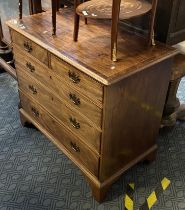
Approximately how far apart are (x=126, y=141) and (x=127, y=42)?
0.54 metres

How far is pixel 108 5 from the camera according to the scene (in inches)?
56.7

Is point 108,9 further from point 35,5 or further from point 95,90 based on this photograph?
point 35,5

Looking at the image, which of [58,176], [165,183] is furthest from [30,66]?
[165,183]

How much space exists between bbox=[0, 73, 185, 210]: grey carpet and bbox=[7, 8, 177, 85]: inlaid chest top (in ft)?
2.63

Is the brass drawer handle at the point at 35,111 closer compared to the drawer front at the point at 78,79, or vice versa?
the drawer front at the point at 78,79

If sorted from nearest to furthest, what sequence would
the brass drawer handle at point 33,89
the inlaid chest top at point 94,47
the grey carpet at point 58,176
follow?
the inlaid chest top at point 94,47
the grey carpet at point 58,176
the brass drawer handle at point 33,89

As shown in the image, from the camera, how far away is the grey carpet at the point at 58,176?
63.6 inches

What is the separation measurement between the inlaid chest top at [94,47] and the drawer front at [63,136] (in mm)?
489

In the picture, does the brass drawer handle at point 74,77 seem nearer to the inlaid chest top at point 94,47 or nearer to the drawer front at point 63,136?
the inlaid chest top at point 94,47

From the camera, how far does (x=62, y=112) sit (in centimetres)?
161

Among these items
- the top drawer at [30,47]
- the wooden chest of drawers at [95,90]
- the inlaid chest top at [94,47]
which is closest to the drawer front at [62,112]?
the wooden chest of drawers at [95,90]

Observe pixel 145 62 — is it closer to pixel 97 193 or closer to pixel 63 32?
pixel 63 32

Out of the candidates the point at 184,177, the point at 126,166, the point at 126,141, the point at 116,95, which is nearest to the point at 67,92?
the point at 116,95

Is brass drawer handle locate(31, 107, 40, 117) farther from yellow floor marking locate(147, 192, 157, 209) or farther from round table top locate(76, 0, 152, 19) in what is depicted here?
yellow floor marking locate(147, 192, 157, 209)
